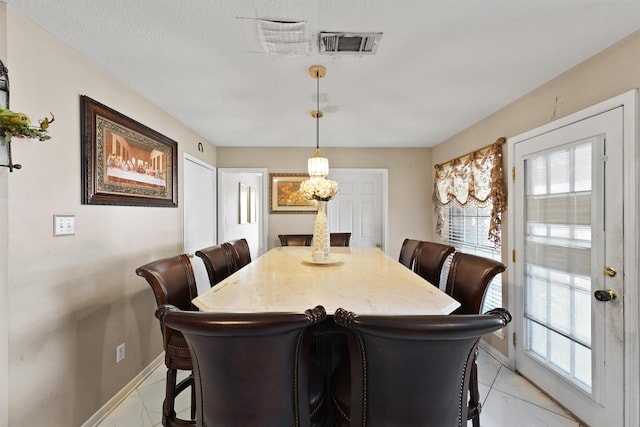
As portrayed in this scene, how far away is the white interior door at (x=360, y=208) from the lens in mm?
4086

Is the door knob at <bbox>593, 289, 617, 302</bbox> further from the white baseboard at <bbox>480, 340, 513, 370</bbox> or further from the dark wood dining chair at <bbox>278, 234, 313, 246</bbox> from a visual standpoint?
the dark wood dining chair at <bbox>278, 234, 313, 246</bbox>

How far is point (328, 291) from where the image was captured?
4.37 ft

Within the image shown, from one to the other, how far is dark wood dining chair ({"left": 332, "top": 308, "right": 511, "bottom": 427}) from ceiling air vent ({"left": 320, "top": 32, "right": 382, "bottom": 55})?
1451 millimetres

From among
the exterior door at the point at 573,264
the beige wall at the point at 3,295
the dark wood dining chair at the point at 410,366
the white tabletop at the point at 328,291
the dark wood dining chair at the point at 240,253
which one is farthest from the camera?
the dark wood dining chair at the point at 240,253

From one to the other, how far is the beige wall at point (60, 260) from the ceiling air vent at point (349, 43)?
1.53 meters

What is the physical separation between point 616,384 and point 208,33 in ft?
10.0

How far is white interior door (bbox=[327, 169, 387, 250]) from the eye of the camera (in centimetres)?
409

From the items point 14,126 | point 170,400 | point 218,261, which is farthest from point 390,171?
point 14,126

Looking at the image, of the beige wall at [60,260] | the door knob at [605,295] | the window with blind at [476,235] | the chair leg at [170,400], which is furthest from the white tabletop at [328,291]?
the window with blind at [476,235]

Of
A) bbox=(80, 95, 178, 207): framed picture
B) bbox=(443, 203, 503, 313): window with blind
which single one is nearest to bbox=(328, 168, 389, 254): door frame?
bbox=(443, 203, 503, 313): window with blind

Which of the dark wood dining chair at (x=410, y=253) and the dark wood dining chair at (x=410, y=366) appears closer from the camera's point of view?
the dark wood dining chair at (x=410, y=366)

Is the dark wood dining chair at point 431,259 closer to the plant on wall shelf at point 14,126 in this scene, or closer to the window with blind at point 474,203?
the window with blind at point 474,203

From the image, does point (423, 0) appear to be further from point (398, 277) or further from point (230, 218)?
point (230, 218)

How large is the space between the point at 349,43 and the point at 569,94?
158 cm
